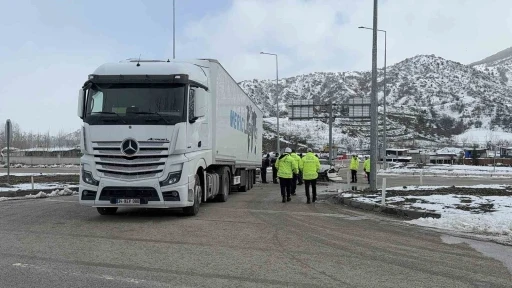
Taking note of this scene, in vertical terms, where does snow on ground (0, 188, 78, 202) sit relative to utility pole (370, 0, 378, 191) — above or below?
below

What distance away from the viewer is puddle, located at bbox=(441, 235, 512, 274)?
7.03 meters

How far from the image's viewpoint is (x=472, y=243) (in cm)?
833

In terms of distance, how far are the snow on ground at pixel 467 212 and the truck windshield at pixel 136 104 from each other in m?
6.01

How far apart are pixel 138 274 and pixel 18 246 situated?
2.79m

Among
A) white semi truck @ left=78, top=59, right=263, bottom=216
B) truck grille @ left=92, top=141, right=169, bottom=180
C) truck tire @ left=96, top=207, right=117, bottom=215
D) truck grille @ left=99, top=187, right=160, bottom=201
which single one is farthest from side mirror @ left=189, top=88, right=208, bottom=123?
truck tire @ left=96, top=207, right=117, bottom=215

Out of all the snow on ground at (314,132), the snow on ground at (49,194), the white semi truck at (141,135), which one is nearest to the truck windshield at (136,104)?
the white semi truck at (141,135)

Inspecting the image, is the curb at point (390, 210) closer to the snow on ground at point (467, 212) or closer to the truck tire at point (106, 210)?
the snow on ground at point (467, 212)

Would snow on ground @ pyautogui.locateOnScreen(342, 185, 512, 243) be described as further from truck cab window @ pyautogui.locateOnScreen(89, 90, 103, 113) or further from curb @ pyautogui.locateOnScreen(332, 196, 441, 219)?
truck cab window @ pyautogui.locateOnScreen(89, 90, 103, 113)

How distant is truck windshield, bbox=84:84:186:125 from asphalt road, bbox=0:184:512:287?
2188 mm

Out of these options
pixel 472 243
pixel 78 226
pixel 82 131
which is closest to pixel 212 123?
pixel 82 131

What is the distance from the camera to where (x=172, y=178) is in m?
10.2

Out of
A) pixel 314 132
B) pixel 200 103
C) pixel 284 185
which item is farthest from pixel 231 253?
pixel 314 132

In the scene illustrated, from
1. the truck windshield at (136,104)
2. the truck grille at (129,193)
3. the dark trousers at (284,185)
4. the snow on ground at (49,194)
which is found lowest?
the snow on ground at (49,194)

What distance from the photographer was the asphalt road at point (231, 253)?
5.70 meters
